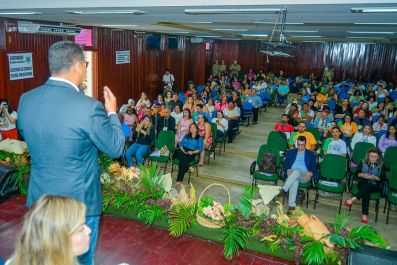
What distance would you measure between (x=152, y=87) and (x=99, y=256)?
11691 millimetres

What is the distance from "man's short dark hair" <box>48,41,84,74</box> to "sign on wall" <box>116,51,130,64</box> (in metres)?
10.9

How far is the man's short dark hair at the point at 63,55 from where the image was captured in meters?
1.79

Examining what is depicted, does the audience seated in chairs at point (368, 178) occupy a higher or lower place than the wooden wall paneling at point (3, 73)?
lower

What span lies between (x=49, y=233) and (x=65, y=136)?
0.63 m

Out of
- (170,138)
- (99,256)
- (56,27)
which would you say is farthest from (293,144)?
(56,27)

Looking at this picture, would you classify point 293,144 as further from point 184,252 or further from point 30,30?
point 30,30

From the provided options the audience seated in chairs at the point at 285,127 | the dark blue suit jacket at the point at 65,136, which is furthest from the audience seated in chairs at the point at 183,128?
the dark blue suit jacket at the point at 65,136

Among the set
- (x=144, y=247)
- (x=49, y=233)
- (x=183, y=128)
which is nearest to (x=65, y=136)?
(x=49, y=233)

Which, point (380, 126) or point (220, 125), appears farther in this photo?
point (220, 125)

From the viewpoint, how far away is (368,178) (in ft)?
18.9

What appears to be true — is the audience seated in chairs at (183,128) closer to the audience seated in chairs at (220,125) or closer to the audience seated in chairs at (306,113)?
the audience seated in chairs at (220,125)

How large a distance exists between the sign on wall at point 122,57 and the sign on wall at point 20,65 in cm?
383

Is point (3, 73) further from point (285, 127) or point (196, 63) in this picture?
point (196, 63)

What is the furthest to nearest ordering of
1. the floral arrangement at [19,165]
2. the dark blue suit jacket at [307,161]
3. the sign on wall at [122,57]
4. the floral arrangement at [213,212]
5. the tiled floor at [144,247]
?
the sign on wall at [122,57] → the dark blue suit jacket at [307,161] → the floral arrangement at [19,165] → the floral arrangement at [213,212] → the tiled floor at [144,247]
